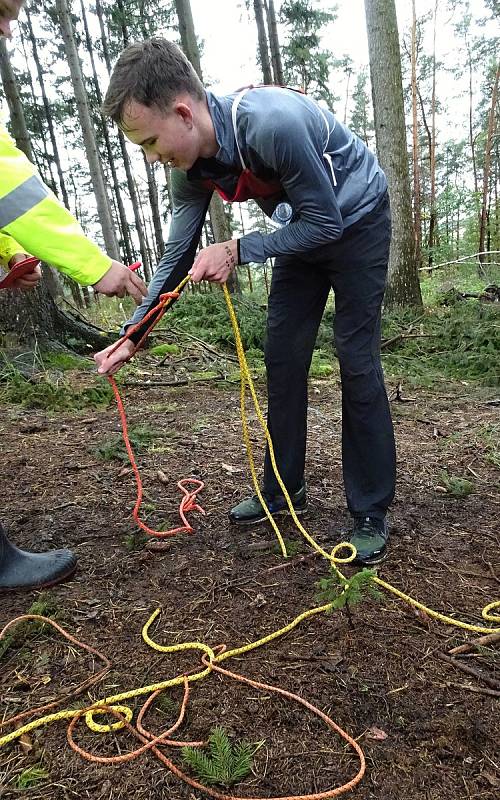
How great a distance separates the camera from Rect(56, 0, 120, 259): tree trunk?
12023 mm

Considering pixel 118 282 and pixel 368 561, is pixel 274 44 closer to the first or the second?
pixel 118 282

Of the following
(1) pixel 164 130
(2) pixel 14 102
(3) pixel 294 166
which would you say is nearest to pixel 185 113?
(1) pixel 164 130

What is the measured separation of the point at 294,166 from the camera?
6.00ft

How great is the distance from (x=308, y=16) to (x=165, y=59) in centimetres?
1513

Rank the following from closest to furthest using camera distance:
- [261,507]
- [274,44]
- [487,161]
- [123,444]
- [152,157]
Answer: [152,157]
[261,507]
[123,444]
[274,44]
[487,161]

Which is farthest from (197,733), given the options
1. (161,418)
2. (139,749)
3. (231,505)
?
(161,418)

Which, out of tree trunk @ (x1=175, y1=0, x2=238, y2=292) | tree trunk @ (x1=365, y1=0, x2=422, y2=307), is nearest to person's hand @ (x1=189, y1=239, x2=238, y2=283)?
tree trunk @ (x1=365, y1=0, x2=422, y2=307)

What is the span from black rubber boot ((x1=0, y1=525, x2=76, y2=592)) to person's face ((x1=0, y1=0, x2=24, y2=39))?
1821mm

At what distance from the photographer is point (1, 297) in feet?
17.4

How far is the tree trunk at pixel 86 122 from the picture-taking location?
1202cm

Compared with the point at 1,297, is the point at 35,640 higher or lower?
lower

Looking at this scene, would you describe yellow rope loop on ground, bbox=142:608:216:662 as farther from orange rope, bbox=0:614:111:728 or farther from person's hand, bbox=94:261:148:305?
person's hand, bbox=94:261:148:305

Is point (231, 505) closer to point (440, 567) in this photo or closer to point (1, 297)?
point (440, 567)

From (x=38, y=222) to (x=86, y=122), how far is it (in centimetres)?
1254
